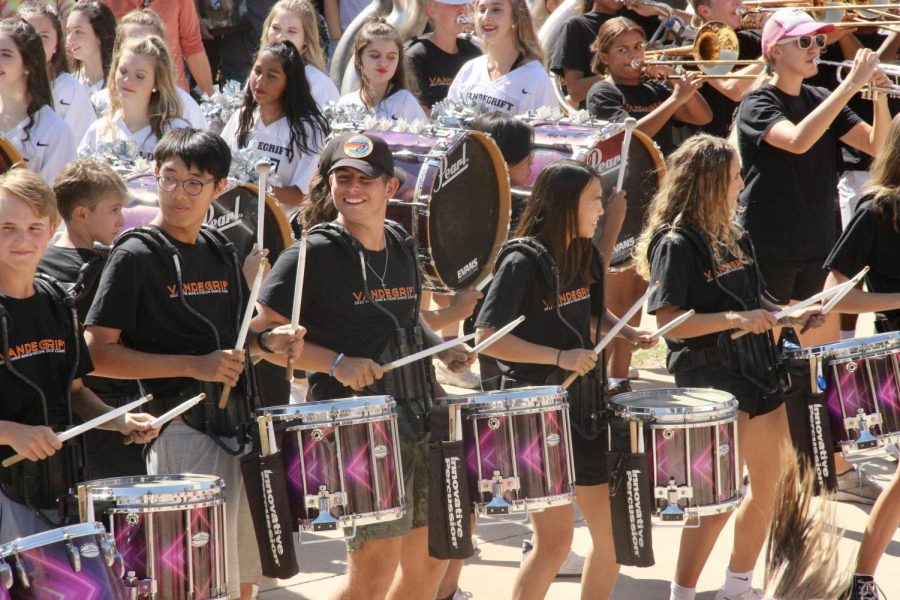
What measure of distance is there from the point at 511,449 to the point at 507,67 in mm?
3539

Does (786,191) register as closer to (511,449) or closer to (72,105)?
(511,449)

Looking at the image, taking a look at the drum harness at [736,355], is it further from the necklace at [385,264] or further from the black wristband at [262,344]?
the black wristband at [262,344]

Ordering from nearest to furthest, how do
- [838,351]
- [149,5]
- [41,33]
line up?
[838,351]
[41,33]
[149,5]

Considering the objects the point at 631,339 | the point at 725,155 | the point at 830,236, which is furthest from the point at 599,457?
the point at 830,236

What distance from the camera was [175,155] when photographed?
162 inches

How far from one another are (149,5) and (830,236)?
461cm

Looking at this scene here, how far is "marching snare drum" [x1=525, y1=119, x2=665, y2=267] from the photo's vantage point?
250 inches

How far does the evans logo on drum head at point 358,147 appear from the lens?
4.47 metres

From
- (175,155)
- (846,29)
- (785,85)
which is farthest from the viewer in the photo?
(846,29)

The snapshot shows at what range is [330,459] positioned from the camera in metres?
3.98

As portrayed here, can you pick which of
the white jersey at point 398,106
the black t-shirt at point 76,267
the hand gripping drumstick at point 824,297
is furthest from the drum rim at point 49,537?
the white jersey at point 398,106

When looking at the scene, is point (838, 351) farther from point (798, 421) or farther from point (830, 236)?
point (830, 236)

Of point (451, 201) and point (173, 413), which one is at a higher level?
point (451, 201)

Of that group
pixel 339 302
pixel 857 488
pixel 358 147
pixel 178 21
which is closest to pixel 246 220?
pixel 358 147
